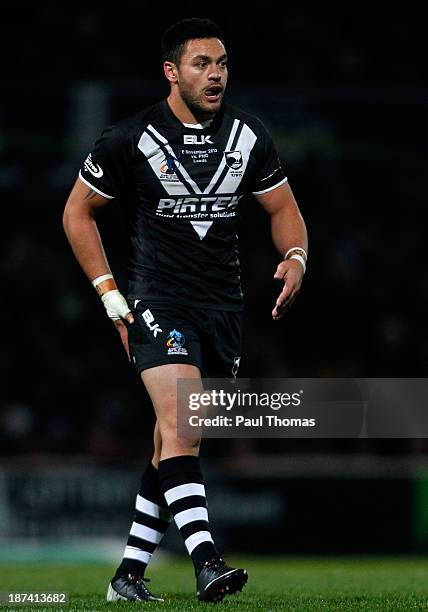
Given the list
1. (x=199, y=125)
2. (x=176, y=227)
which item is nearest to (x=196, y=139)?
(x=199, y=125)

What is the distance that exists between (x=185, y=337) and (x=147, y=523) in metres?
0.93

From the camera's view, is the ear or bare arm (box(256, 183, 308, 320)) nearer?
the ear

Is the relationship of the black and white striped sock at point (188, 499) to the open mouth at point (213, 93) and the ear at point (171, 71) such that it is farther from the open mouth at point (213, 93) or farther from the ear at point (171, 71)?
the ear at point (171, 71)

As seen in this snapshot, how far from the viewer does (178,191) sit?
6.38 meters

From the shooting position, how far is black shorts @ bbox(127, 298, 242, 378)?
6191 mm

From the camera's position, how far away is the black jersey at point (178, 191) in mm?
6371

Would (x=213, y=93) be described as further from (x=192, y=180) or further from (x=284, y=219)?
(x=284, y=219)

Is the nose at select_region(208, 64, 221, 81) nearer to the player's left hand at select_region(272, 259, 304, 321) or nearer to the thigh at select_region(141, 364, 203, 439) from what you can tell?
the player's left hand at select_region(272, 259, 304, 321)

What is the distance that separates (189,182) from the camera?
6.37 m

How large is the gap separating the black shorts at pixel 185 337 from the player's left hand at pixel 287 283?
0.88ft

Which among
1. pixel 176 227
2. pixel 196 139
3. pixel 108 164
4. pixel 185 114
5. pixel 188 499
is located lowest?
pixel 188 499

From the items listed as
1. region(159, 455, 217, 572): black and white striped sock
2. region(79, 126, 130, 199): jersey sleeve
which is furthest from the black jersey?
region(159, 455, 217, 572): black and white striped sock

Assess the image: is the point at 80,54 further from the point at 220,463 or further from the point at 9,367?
the point at 220,463

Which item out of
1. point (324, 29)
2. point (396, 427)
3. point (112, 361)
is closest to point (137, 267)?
point (396, 427)
